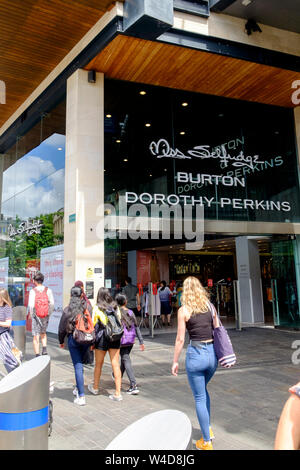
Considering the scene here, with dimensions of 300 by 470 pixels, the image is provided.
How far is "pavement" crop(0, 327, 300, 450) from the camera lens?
418 cm

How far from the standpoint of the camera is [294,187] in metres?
14.8

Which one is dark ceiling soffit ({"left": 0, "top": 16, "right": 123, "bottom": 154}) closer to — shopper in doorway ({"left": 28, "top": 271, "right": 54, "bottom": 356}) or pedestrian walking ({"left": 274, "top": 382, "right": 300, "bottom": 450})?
shopper in doorway ({"left": 28, "top": 271, "right": 54, "bottom": 356})

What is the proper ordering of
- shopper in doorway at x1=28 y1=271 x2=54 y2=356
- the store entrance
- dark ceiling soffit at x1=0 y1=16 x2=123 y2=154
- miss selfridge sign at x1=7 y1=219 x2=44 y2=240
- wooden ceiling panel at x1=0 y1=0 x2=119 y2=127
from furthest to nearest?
the store entrance → miss selfridge sign at x1=7 y1=219 x2=44 y2=240 → dark ceiling soffit at x1=0 y1=16 x2=123 y2=154 → wooden ceiling panel at x1=0 y1=0 x2=119 y2=127 → shopper in doorway at x1=28 y1=271 x2=54 y2=356

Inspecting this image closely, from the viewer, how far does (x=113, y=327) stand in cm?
566

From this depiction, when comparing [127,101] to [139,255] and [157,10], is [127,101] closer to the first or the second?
[157,10]

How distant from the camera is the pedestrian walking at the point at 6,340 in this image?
17.9ft

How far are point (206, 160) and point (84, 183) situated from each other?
16.2 ft

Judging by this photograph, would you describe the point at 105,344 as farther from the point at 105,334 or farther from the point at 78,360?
the point at 78,360

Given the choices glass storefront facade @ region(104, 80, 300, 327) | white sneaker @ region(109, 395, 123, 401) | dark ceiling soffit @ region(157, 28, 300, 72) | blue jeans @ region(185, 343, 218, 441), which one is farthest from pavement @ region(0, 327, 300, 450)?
dark ceiling soffit @ region(157, 28, 300, 72)

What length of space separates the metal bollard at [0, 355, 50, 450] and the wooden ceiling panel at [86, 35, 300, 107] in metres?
9.28

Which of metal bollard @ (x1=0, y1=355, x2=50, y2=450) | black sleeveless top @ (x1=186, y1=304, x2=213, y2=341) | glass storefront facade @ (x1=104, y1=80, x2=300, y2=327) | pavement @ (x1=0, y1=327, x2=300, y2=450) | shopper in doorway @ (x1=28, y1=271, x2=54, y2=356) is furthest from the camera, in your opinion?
glass storefront facade @ (x1=104, y1=80, x2=300, y2=327)

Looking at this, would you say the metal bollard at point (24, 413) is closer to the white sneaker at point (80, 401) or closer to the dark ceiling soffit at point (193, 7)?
the white sneaker at point (80, 401)

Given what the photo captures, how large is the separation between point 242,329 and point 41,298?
8.53 meters

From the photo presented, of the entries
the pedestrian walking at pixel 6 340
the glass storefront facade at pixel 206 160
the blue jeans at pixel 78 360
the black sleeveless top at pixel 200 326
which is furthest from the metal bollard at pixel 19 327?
the black sleeveless top at pixel 200 326
